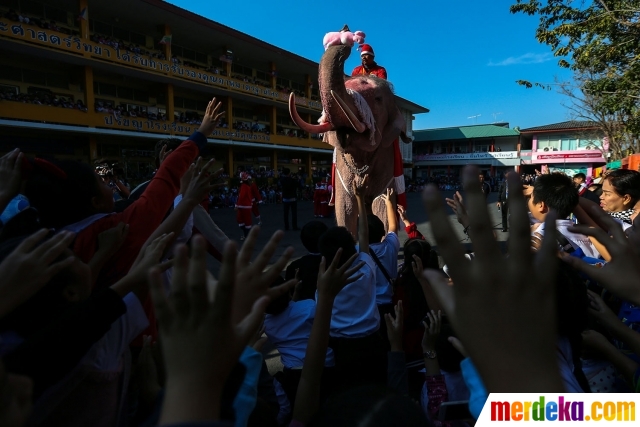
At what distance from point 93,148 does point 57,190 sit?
52.6 feet

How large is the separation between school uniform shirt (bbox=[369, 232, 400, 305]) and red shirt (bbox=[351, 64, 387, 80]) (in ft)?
7.10

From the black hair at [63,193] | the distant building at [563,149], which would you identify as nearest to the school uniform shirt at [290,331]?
the black hair at [63,193]

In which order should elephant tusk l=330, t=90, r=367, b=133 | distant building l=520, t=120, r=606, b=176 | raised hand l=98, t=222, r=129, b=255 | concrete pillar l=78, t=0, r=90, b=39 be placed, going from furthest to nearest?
1. distant building l=520, t=120, r=606, b=176
2. concrete pillar l=78, t=0, r=90, b=39
3. elephant tusk l=330, t=90, r=367, b=133
4. raised hand l=98, t=222, r=129, b=255

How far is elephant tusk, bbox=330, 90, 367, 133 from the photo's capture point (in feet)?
9.68

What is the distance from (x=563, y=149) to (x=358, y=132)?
32.9 m

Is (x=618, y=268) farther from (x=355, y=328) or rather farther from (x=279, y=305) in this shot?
(x=279, y=305)

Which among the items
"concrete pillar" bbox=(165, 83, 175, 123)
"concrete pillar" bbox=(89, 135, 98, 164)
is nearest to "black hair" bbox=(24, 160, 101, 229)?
"concrete pillar" bbox=(89, 135, 98, 164)

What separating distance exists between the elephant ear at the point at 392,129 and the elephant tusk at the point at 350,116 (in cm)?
52

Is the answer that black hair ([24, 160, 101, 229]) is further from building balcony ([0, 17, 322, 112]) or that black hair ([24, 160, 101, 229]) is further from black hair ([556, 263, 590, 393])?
building balcony ([0, 17, 322, 112])

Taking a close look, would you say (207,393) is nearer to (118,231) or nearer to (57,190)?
(118,231)

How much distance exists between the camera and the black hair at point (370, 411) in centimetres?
68

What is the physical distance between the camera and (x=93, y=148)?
15.1 meters

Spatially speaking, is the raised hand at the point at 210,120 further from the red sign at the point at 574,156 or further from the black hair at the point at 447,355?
the red sign at the point at 574,156

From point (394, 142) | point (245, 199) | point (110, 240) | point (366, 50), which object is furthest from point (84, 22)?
point (110, 240)
